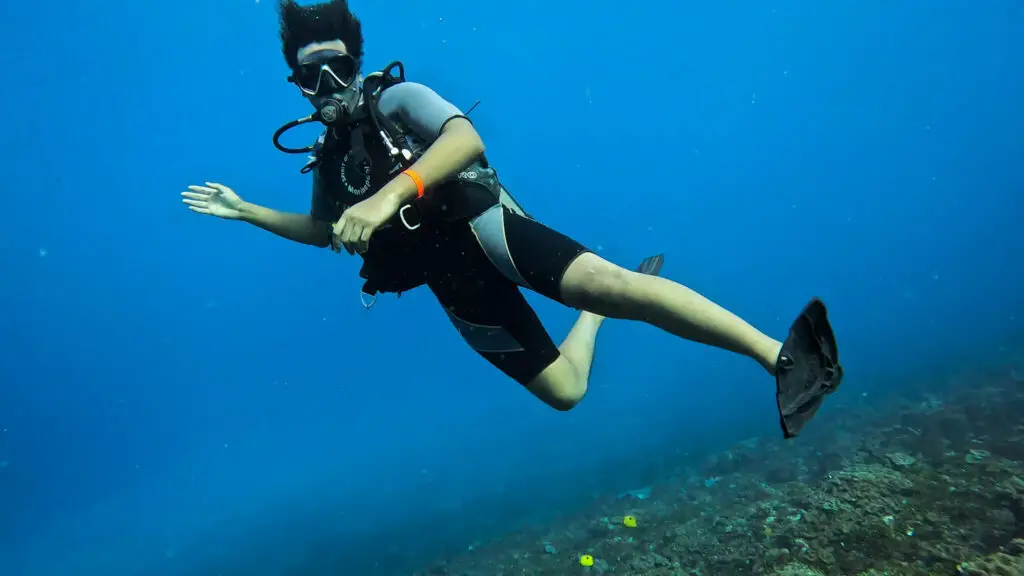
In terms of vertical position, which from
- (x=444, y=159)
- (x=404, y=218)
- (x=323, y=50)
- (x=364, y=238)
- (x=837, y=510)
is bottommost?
(x=837, y=510)

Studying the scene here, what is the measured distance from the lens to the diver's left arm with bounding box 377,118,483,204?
231cm

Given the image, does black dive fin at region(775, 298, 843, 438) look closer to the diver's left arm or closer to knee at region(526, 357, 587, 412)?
the diver's left arm

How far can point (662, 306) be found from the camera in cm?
230

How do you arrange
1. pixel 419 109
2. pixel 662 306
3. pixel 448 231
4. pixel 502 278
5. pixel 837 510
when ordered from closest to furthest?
1. pixel 662 306
2. pixel 419 109
3. pixel 448 231
4. pixel 502 278
5. pixel 837 510

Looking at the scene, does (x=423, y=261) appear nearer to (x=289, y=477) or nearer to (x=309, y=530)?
(x=309, y=530)

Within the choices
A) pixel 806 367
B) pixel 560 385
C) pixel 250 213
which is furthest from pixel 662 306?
pixel 250 213

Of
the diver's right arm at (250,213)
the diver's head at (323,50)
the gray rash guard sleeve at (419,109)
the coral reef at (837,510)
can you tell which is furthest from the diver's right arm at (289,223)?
the coral reef at (837,510)

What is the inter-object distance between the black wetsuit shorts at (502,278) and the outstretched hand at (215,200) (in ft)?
4.33

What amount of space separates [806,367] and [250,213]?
10.0ft

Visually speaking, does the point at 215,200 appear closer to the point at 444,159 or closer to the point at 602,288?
the point at 444,159

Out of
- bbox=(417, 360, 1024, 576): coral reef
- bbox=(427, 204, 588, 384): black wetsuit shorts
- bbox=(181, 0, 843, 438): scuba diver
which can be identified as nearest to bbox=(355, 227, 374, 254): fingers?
bbox=(181, 0, 843, 438): scuba diver

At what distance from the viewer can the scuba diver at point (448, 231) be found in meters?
2.21

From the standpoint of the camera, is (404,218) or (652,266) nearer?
(404,218)

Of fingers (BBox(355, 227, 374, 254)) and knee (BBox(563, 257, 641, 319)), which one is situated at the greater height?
fingers (BBox(355, 227, 374, 254))
